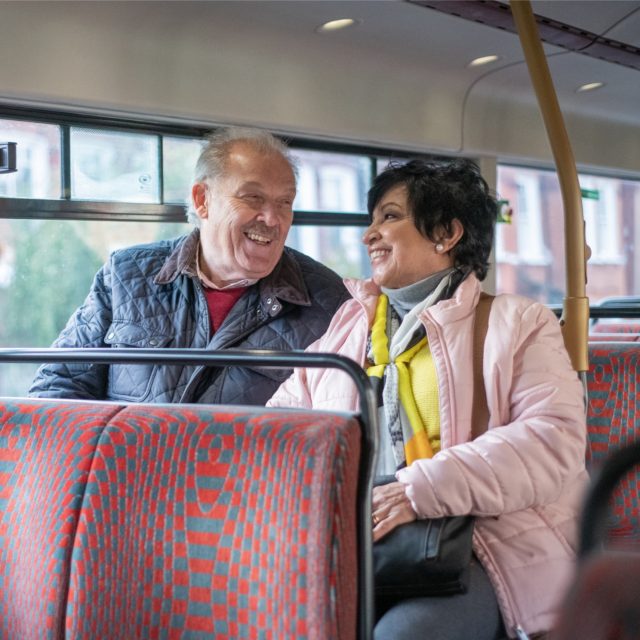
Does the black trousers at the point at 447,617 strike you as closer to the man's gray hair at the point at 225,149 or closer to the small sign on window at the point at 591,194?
the man's gray hair at the point at 225,149

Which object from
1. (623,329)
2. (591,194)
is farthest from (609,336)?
(591,194)

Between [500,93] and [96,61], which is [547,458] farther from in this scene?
[500,93]

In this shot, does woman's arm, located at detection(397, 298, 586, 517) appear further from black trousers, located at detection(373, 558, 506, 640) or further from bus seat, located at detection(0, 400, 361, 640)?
bus seat, located at detection(0, 400, 361, 640)

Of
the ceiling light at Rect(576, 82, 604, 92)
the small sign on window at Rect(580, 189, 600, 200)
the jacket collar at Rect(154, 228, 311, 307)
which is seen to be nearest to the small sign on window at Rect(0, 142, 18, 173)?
the jacket collar at Rect(154, 228, 311, 307)

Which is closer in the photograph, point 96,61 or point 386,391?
point 386,391

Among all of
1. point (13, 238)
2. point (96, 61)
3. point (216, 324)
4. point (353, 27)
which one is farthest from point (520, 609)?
point (353, 27)

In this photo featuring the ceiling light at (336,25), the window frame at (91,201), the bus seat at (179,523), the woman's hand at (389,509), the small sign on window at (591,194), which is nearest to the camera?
the bus seat at (179,523)

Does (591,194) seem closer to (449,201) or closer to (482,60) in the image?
(482,60)

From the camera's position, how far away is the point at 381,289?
8.02 feet

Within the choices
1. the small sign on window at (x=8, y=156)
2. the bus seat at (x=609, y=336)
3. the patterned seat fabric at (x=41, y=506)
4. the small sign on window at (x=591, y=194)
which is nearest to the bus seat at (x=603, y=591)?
the patterned seat fabric at (x=41, y=506)

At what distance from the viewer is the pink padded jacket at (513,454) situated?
6.46 feet

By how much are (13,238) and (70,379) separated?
1526 millimetres

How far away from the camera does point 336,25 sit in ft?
15.8

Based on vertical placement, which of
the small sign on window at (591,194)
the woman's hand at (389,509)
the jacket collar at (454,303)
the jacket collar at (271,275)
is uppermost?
the small sign on window at (591,194)
